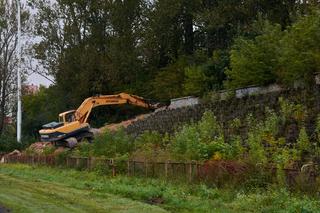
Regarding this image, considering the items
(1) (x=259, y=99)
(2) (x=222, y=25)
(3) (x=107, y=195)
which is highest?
(2) (x=222, y=25)

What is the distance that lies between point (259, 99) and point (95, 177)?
38.3ft

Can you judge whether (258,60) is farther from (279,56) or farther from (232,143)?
(232,143)

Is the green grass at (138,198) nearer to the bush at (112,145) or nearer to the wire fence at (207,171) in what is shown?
the wire fence at (207,171)

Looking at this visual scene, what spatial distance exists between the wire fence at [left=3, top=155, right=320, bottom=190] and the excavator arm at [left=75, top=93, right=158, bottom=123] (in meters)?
17.6

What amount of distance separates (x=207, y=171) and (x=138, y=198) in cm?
262

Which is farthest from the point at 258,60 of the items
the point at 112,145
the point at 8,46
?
the point at 8,46

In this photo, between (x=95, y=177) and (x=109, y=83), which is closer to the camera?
(x=95, y=177)

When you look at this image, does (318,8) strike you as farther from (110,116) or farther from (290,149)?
(110,116)

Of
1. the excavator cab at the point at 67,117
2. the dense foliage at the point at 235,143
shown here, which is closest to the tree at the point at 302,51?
the dense foliage at the point at 235,143

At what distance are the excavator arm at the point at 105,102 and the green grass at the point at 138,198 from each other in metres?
23.6

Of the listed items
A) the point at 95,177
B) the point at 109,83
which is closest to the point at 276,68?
the point at 95,177

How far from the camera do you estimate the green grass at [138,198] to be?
1659 cm

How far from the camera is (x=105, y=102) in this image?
5403 centimetres

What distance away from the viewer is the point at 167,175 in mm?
24172
